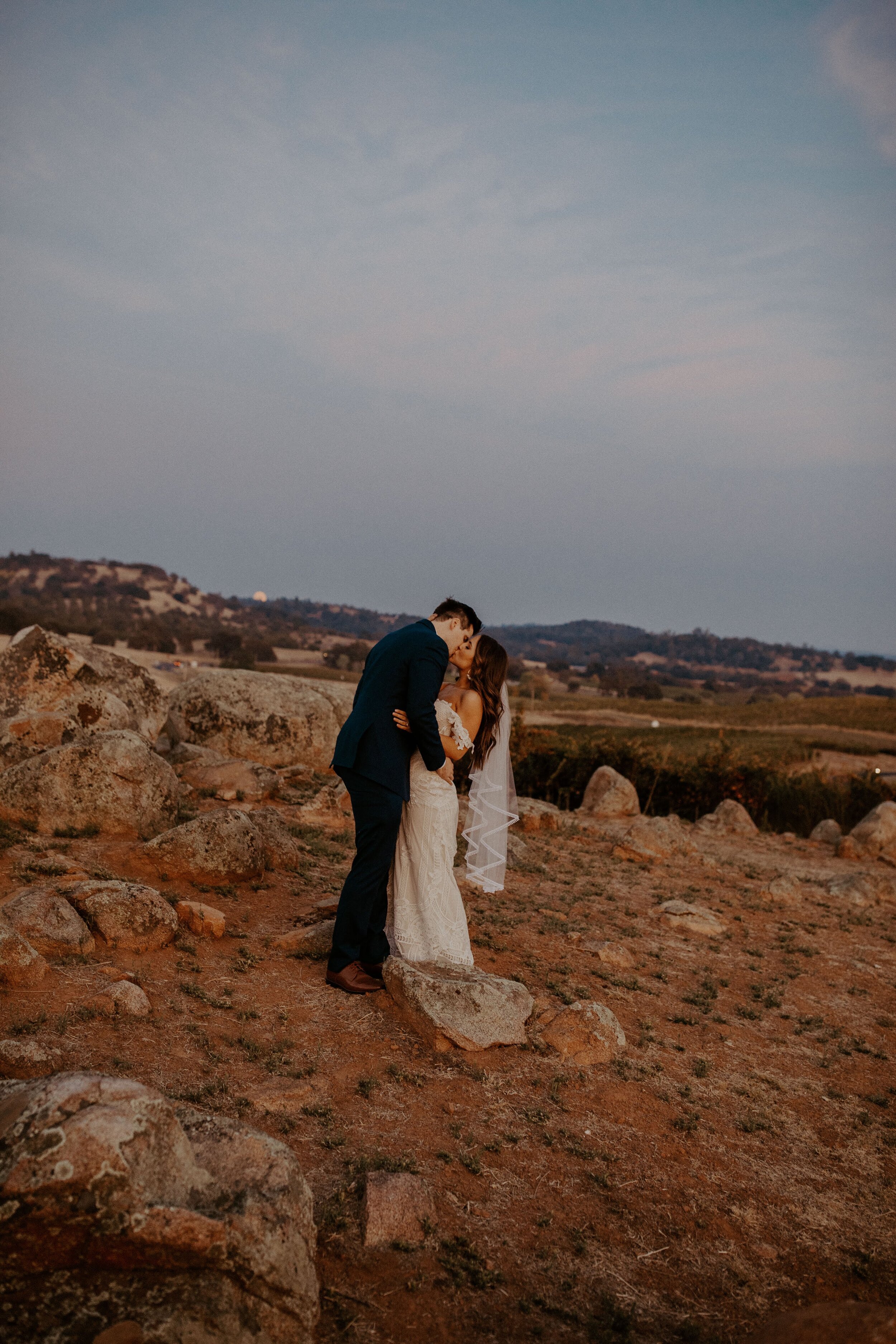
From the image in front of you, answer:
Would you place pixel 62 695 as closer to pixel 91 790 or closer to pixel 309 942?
pixel 91 790

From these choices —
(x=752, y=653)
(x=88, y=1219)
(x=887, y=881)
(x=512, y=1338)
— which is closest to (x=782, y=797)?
(x=887, y=881)

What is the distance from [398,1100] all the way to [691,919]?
4944 mm

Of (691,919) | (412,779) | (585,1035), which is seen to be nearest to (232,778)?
(412,779)

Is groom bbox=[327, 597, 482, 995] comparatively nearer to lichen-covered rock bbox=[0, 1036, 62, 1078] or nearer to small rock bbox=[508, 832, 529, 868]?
lichen-covered rock bbox=[0, 1036, 62, 1078]

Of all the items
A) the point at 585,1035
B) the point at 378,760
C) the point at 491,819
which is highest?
the point at 378,760

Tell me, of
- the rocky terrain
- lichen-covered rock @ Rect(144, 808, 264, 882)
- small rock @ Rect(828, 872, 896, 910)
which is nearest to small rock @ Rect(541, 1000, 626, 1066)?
the rocky terrain

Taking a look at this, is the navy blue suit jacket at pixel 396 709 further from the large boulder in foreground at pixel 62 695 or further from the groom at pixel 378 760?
the large boulder in foreground at pixel 62 695

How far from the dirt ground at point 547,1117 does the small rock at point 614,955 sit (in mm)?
123

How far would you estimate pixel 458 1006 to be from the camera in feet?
16.6

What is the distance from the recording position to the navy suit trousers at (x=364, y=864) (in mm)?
5379

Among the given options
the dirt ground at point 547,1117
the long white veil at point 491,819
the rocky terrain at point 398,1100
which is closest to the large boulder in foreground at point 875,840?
the rocky terrain at point 398,1100

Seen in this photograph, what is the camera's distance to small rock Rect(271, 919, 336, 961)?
5934mm

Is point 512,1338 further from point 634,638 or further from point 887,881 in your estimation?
point 634,638

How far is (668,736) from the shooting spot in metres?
37.3
